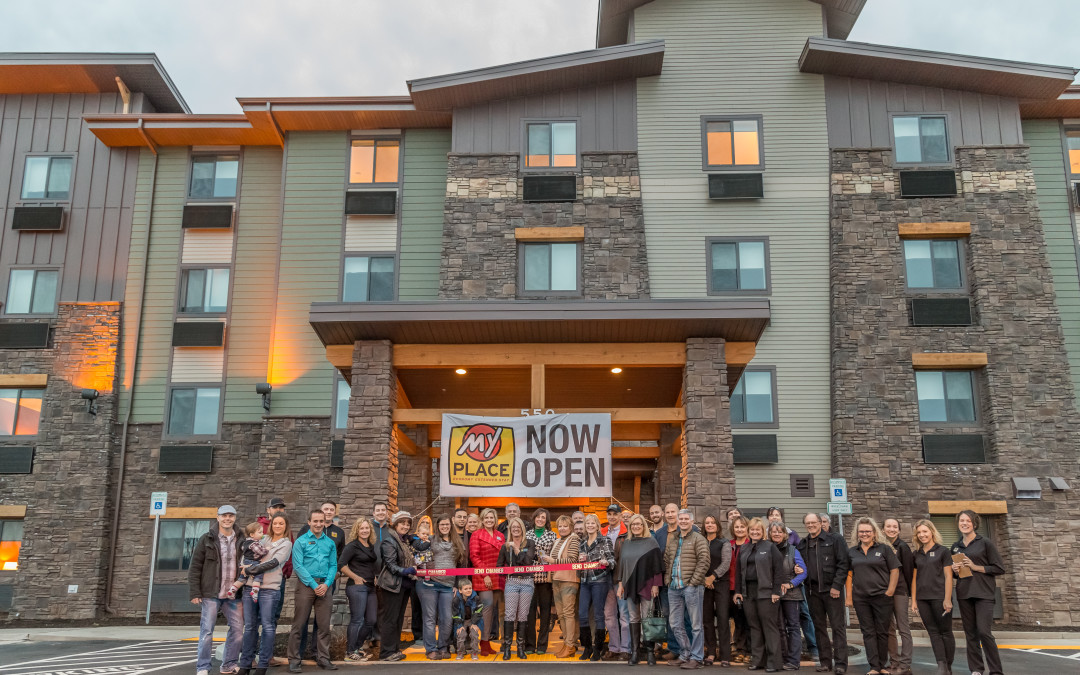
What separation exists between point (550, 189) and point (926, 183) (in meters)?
9.36

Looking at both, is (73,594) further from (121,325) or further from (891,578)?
(891,578)

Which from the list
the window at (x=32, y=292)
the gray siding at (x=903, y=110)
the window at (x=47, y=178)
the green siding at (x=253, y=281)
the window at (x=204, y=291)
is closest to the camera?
the gray siding at (x=903, y=110)

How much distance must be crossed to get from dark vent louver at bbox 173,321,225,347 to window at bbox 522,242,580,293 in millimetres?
8274

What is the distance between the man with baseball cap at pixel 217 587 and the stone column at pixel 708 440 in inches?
262

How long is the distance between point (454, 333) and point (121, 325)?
45.8 ft

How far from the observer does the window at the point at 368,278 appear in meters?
23.1

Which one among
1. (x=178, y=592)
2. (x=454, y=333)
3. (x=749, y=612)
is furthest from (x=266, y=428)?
(x=749, y=612)

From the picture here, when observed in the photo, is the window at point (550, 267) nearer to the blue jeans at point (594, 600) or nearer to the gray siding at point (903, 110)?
the gray siding at point (903, 110)

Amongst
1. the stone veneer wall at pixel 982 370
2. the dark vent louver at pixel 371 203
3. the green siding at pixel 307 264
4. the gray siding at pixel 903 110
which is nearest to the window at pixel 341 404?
the green siding at pixel 307 264

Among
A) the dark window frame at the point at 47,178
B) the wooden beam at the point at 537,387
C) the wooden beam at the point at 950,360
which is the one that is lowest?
the wooden beam at the point at 537,387

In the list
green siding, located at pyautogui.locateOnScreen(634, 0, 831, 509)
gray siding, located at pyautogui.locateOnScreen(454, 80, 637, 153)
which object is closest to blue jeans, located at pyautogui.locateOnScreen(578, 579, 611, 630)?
green siding, located at pyautogui.locateOnScreen(634, 0, 831, 509)

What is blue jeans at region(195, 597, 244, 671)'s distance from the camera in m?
9.56

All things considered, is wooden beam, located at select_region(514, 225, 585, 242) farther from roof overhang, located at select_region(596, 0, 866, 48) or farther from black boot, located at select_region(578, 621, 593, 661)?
black boot, located at select_region(578, 621, 593, 661)

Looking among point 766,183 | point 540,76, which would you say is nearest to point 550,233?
point 540,76
